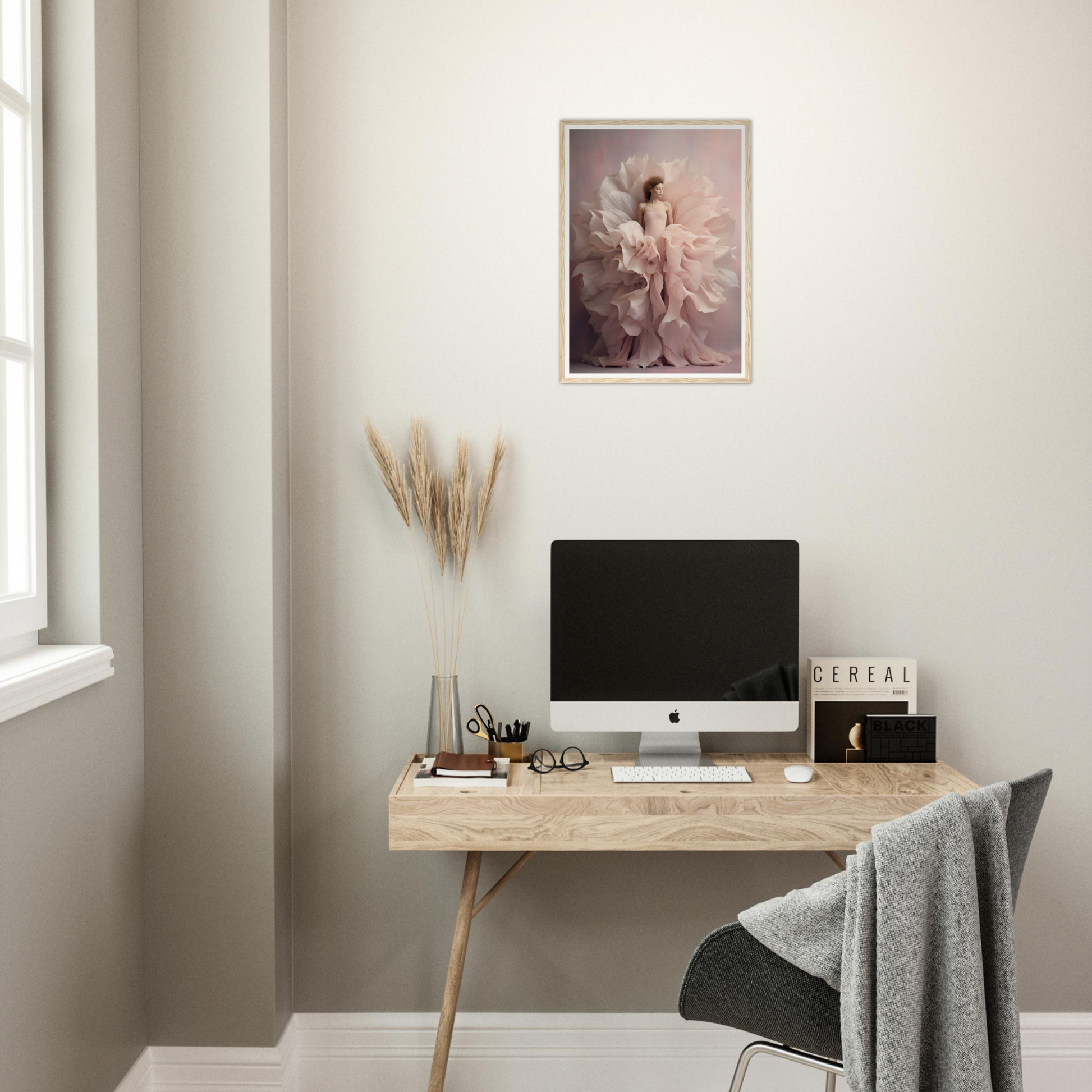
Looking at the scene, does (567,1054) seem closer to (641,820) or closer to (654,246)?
(641,820)

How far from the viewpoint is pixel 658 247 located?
7.22 feet

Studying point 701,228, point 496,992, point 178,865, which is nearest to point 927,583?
point 701,228

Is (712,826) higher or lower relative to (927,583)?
lower

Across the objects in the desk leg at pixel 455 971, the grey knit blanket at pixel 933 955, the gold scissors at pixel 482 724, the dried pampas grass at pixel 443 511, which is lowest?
the desk leg at pixel 455 971

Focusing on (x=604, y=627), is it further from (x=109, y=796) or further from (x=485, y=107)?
(x=485, y=107)

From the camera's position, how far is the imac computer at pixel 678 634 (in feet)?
6.71

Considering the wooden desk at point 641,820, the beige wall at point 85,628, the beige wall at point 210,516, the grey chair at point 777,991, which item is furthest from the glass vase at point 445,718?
the grey chair at point 777,991

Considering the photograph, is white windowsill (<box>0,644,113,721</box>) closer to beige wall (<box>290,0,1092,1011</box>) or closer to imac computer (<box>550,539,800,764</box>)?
beige wall (<box>290,0,1092,1011</box>)

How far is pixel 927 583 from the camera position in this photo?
2.23 meters

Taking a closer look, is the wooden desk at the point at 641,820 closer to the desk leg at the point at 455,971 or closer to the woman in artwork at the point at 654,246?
the desk leg at the point at 455,971

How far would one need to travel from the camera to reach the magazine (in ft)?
6.89

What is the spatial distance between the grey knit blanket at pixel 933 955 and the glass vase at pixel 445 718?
0.95m

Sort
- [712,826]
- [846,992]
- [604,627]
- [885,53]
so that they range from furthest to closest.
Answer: [885,53], [604,627], [712,826], [846,992]

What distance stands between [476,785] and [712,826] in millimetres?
481
